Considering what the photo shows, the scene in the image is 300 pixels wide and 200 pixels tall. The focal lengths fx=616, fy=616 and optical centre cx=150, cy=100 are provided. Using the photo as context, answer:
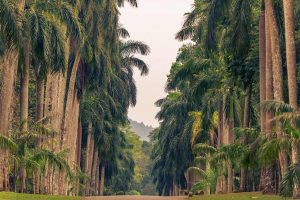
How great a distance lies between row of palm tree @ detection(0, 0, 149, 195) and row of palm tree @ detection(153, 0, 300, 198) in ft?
21.5

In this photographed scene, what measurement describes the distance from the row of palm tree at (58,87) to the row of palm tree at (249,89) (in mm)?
6551

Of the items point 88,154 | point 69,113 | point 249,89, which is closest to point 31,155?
point 249,89

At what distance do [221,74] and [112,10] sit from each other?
925 centimetres

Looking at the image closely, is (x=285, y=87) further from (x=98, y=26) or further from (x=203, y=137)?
(x=203, y=137)

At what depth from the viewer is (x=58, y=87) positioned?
3691 centimetres

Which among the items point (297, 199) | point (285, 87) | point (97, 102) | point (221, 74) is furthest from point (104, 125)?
point (297, 199)

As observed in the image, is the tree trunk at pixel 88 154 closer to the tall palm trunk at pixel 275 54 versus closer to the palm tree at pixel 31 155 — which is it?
the palm tree at pixel 31 155

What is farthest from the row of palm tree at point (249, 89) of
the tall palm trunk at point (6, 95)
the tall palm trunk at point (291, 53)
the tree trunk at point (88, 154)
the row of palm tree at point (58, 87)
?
the tree trunk at point (88, 154)

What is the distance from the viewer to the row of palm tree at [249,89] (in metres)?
19.1

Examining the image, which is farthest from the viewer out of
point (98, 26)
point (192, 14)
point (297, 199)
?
point (192, 14)

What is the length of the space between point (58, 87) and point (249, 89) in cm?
1188

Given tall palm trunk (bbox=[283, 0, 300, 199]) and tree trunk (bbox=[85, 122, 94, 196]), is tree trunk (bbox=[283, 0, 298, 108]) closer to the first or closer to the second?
tall palm trunk (bbox=[283, 0, 300, 199])

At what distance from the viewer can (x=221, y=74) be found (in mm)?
36031

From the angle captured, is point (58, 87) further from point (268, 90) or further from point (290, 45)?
point (290, 45)
